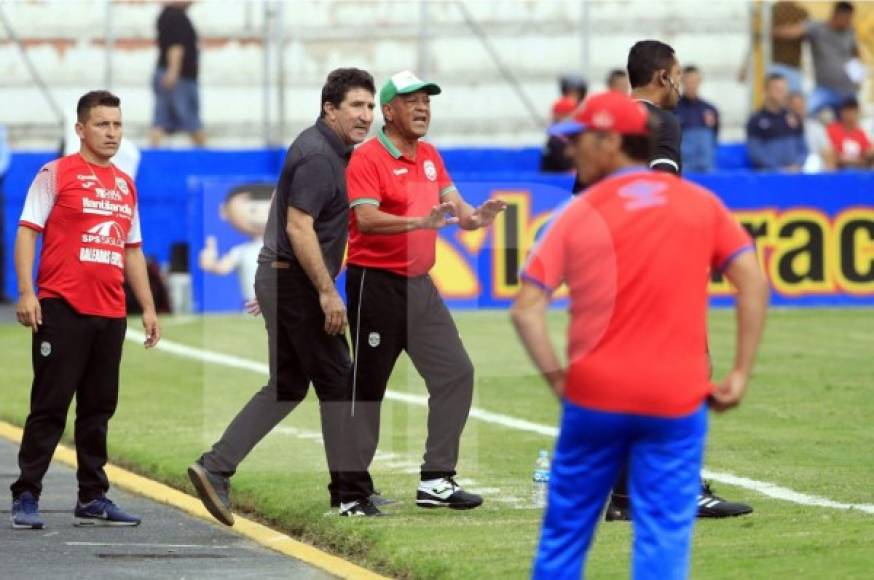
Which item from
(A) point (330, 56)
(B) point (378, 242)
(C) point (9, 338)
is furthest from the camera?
(A) point (330, 56)

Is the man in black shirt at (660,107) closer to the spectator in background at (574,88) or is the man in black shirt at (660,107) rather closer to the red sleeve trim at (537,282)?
the red sleeve trim at (537,282)

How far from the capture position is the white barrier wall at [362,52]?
79.3ft

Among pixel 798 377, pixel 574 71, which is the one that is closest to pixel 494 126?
pixel 574 71

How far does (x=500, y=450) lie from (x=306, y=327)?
2.72 m

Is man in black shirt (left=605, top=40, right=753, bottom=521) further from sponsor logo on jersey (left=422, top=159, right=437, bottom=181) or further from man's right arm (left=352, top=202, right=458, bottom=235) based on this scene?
sponsor logo on jersey (left=422, top=159, right=437, bottom=181)

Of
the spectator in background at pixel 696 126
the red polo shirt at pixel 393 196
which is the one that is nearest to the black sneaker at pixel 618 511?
the red polo shirt at pixel 393 196

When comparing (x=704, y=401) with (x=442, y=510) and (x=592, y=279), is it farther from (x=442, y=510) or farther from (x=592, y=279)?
(x=442, y=510)

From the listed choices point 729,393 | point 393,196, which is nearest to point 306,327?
point 393,196

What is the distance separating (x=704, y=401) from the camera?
6324 mm

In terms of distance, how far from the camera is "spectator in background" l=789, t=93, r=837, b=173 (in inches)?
923

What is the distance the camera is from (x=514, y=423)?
43.8ft

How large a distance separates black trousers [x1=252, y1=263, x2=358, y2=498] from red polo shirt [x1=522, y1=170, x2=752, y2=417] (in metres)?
3.49

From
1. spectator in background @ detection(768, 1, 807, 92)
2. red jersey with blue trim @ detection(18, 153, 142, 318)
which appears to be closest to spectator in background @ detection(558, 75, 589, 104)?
spectator in background @ detection(768, 1, 807, 92)

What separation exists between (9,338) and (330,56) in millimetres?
6919
